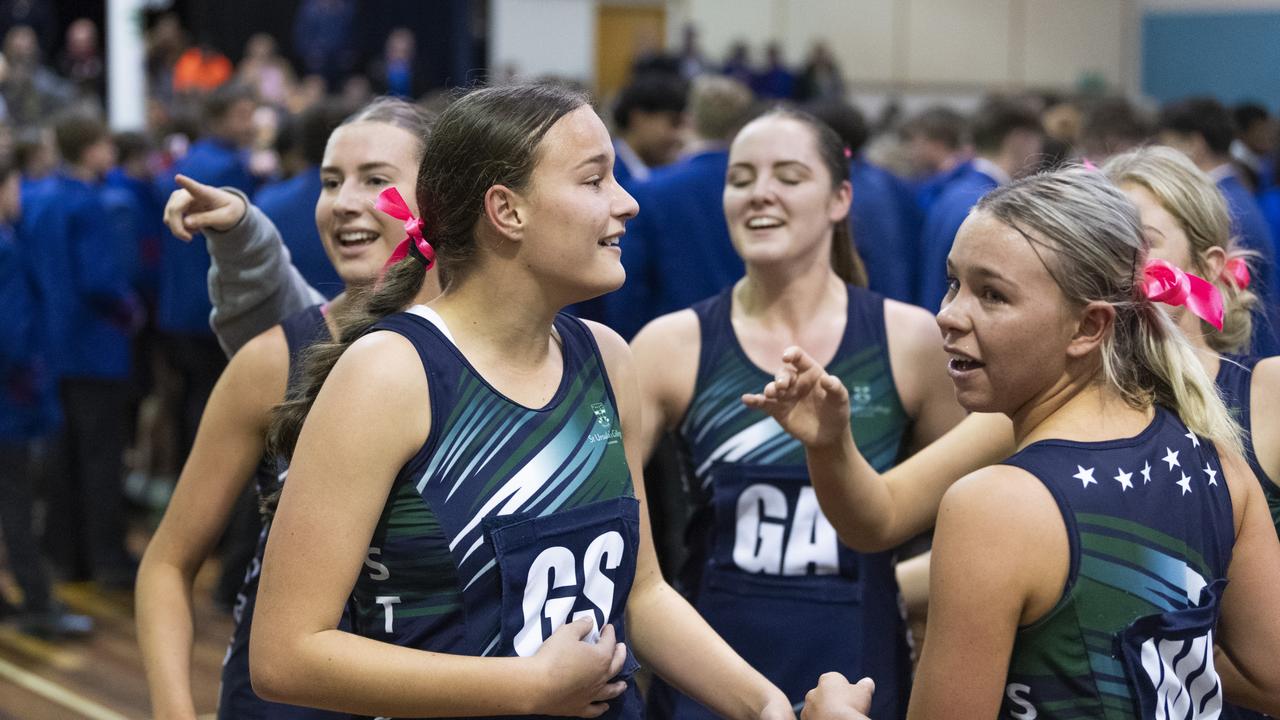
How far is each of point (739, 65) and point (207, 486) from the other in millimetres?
14629

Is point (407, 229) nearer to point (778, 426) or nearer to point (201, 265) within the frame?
point (778, 426)

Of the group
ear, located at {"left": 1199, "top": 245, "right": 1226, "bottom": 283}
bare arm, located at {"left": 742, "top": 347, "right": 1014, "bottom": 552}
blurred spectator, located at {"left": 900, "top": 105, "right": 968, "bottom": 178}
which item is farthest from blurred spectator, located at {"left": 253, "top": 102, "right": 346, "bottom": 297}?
blurred spectator, located at {"left": 900, "top": 105, "right": 968, "bottom": 178}

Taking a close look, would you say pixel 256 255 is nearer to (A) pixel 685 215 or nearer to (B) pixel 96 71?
(A) pixel 685 215

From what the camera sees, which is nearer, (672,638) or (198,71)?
(672,638)

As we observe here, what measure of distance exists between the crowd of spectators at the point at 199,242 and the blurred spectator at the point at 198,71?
674 cm

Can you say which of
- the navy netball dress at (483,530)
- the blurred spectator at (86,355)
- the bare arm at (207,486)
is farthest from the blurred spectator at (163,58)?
the navy netball dress at (483,530)

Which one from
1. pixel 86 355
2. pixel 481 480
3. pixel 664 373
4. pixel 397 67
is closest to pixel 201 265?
pixel 86 355

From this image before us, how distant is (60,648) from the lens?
17.2 feet

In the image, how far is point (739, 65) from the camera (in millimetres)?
16078

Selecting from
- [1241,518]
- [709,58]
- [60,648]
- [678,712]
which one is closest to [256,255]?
[678,712]

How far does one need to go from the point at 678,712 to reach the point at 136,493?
5741 millimetres

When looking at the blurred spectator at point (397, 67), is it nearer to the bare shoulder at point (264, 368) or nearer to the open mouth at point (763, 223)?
the open mouth at point (763, 223)

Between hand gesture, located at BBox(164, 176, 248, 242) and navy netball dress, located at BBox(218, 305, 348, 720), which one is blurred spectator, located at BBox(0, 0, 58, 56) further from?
navy netball dress, located at BBox(218, 305, 348, 720)

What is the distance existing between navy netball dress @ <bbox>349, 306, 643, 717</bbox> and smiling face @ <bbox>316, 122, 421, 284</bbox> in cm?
64
